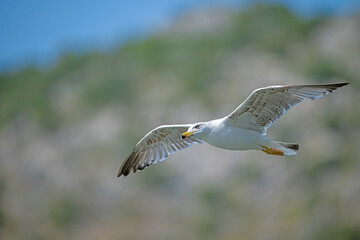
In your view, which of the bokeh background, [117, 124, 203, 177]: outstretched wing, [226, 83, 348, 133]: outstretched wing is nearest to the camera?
[226, 83, 348, 133]: outstretched wing

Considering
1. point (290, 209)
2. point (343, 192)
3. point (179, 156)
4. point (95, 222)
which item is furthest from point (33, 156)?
point (343, 192)

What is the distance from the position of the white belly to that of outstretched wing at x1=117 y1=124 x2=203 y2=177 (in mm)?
1997

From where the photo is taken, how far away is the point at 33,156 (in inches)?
1452

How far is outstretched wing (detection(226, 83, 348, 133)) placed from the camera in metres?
9.54

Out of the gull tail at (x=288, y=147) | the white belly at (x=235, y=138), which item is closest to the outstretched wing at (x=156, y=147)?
the white belly at (x=235, y=138)

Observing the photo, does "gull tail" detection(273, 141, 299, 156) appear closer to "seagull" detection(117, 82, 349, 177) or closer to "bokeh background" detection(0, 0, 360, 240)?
"seagull" detection(117, 82, 349, 177)

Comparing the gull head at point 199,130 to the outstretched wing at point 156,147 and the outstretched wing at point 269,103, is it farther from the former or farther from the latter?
the outstretched wing at point 156,147

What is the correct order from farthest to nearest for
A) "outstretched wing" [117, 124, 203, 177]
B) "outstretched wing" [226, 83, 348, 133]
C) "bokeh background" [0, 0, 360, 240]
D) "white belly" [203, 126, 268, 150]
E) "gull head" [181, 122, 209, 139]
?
"bokeh background" [0, 0, 360, 240] → "outstretched wing" [117, 124, 203, 177] → "gull head" [181, 122, 209, 139] → "white belly" [203, 126, 268, 150] → "outstretched wing" [226, 83, 348, 133]

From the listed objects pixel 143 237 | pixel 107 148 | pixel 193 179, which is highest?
pixel 107 148

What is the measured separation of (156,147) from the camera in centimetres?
1247

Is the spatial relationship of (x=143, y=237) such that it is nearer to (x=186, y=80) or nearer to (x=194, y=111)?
(x=194, y=111)

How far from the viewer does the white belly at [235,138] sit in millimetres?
10188

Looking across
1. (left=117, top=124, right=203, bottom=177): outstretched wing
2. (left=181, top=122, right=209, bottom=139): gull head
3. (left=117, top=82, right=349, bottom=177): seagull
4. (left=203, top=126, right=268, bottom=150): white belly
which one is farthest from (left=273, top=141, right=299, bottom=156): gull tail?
(left=117, top=124, right=203, bottom=177): outstretched wing

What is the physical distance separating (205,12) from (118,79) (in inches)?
464
